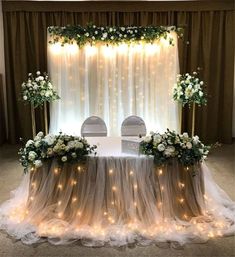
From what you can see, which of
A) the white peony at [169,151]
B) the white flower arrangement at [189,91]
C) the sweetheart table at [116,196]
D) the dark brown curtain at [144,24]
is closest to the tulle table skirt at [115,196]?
the sweetheart table at [116,196]

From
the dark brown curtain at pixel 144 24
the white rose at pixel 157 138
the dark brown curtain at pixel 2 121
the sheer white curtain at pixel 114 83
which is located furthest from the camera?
the dark brown curtain at pixel 2 121

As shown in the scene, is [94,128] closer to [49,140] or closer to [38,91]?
[38,91]

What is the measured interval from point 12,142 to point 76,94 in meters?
1.55

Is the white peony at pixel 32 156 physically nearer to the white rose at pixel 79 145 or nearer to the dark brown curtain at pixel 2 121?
the white rose at pixel 79 145

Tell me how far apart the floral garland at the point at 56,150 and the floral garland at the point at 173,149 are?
21.3 inches

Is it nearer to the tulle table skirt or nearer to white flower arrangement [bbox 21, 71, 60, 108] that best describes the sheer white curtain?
white flower arrangement [bbox 21, 71, 60, 108]

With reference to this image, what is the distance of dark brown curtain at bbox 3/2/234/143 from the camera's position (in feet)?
19.3

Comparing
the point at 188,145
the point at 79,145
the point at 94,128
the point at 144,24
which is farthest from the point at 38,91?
the point at 188,145

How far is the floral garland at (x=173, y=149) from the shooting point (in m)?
3.11

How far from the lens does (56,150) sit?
3.12 meters

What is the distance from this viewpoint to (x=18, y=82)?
6.06 meters

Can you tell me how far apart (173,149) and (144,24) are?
3.40 metres

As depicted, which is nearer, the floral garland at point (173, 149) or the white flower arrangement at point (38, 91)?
the floral garland at point (173, 149)

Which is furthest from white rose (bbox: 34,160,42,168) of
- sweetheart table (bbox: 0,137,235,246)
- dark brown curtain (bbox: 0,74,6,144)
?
dark brown curtain (bbox: 0,74,6,144)
